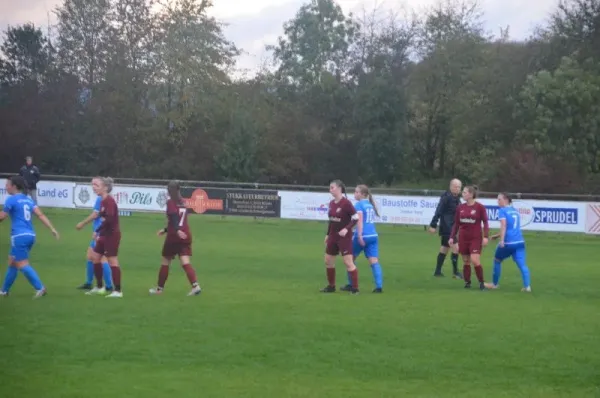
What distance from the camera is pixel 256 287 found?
15.9m

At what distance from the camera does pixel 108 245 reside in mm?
14023

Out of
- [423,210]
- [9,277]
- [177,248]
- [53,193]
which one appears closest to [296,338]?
[177,248]

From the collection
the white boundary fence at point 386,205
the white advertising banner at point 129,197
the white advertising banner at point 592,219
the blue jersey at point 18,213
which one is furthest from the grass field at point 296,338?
the white advertising banner at point 129,197

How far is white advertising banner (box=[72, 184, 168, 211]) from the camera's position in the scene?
36906mm

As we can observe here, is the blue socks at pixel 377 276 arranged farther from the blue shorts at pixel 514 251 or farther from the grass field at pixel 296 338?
the blue shorts at pixel 514 251

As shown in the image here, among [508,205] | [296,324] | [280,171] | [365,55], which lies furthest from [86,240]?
[365,55]

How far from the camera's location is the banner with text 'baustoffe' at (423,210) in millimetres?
31672

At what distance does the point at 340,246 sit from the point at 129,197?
77.2 ft

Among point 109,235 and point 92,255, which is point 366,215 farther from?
point 92,255

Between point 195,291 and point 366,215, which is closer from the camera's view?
point 195,291

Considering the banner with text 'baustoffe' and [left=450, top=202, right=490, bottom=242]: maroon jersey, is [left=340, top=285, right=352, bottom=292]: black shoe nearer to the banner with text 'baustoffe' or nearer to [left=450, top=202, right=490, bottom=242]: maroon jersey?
[left=450, top=202, right=490, bottom=242]: maroon jersey

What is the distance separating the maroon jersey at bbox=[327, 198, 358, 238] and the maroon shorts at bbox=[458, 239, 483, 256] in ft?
8.28

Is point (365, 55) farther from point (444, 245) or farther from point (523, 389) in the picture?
point (523, 389)

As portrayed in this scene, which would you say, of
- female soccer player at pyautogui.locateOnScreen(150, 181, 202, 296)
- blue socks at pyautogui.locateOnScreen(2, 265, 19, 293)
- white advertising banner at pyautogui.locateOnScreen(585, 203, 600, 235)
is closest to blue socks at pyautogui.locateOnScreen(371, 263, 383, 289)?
female soccer player at pyautogui.locateOnScreen(150, 181, 202, 296)
